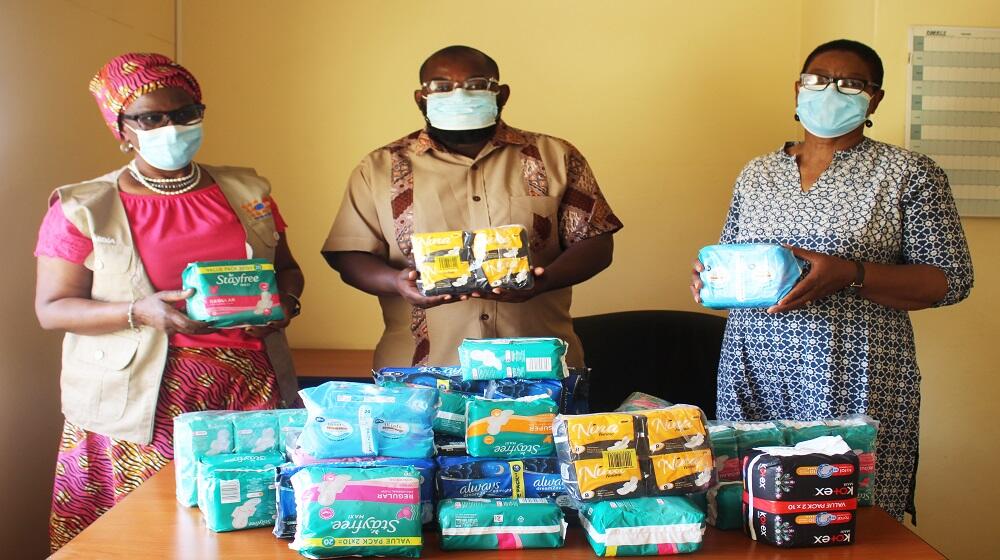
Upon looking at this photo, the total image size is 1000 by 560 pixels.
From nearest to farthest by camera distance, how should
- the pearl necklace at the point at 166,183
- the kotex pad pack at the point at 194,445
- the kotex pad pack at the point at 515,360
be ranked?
the kotex pad pack at the point at 194,445 → the kotex pad pack at the point at 515,360 → the pearl necklace at the point at 166,183

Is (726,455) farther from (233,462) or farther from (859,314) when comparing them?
(233,462)

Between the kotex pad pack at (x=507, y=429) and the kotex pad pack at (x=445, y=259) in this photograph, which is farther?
the kotex pad pack at (x=445, y=259)

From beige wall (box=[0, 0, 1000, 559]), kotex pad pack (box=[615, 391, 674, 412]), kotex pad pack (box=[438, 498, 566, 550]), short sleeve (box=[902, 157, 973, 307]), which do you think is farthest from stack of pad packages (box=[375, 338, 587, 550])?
beige wall (box=[0, 0, 1000, 559])

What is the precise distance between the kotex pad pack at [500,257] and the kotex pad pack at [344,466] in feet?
2.18

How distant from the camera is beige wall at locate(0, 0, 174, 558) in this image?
9.46 feet

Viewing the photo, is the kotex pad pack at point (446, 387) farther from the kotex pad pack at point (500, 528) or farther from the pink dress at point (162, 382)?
the pink dress at point (162, 382)

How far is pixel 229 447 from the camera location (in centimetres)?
191

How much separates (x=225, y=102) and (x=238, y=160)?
271mm

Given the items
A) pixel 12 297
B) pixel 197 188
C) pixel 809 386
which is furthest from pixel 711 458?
pixel 12 297

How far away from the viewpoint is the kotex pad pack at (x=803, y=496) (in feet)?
5.49

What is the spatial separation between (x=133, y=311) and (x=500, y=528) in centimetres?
123

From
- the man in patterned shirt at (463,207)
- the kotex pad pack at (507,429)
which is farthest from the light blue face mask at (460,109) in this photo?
the kotex pad pack at (507,429)

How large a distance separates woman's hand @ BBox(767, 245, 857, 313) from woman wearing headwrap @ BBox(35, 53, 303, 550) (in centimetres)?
144

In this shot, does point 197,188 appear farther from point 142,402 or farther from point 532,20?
point 532,20
